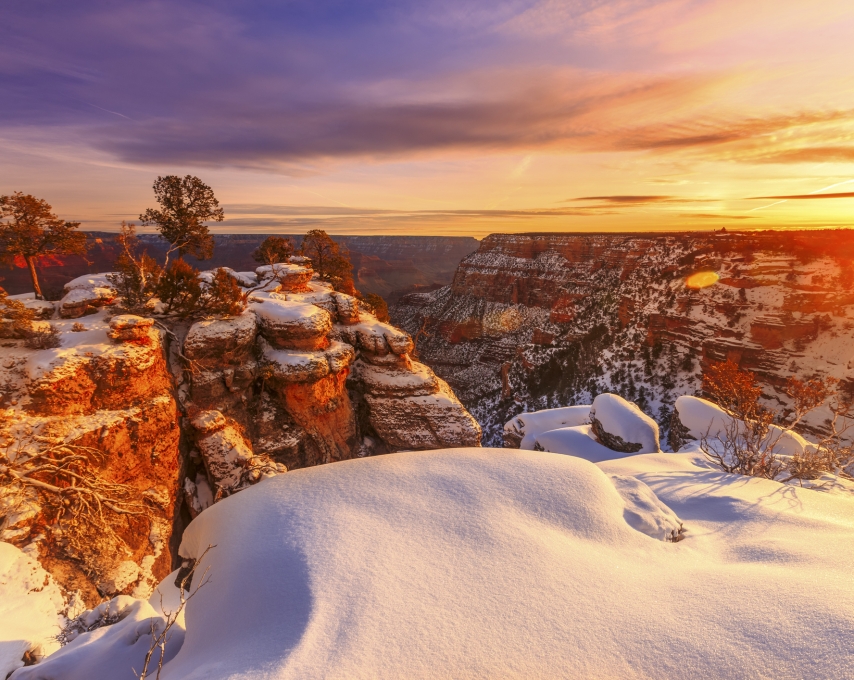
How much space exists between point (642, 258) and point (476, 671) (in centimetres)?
7380

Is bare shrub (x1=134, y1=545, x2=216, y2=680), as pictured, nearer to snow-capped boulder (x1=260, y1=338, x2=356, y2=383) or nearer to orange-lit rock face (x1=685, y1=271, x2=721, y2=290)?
snow-capped boulder (x1=260, y1=338, x2=356, y2=383)

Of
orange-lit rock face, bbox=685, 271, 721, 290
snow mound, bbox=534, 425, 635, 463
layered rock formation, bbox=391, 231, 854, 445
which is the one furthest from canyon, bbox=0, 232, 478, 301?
orange-lit rock face, bbox=685, 271, 721, 290

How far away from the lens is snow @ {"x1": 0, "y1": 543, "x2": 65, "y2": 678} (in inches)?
284

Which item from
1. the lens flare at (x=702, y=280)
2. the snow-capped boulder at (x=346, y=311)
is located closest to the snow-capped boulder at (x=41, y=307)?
the snow-capped boulder at (x=346, y=311)

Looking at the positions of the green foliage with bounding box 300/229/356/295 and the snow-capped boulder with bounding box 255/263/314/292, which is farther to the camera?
the green foliage with bounding box 300/229/356/295

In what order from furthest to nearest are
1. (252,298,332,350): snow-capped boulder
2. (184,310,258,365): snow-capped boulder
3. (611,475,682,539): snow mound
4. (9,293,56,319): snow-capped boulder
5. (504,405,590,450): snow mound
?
(504,405,590,450): snow mound
(252,298,332,350): snow-capped boulder
(184,310,258,365): snow-capped boulder
(9,293,56,319): snow-capped boulder
(611,475,682,539): snow mound

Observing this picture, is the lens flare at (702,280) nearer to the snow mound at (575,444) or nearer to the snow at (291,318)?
the snow mound at (575,444)

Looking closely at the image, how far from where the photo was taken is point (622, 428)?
25781 millimetres

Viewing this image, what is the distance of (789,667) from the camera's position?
5.39 m

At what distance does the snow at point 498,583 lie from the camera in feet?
19.1

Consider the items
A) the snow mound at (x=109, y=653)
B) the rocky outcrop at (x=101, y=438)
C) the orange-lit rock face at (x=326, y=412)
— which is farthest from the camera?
the orange-lit rock face at (x=326, y=412)

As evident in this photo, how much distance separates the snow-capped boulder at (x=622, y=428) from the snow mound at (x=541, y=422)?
396 cm

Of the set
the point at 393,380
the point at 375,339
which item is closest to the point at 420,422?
the point at 393,380

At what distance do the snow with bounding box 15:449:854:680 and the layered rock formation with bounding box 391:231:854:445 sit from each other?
40.0 metres
